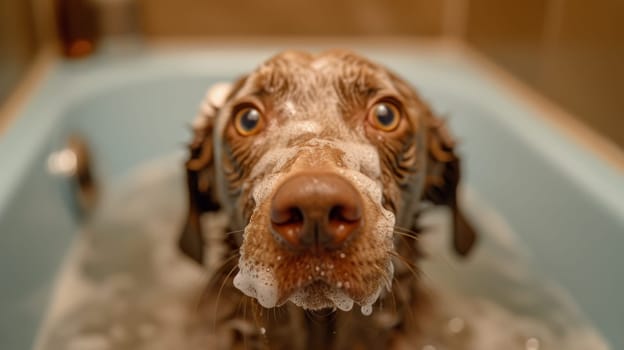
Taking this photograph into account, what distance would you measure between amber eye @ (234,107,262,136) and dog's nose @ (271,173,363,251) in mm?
319

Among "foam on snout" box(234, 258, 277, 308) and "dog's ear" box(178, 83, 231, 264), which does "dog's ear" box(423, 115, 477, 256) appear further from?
"foam on snout" box(234, 258, 277, 308)

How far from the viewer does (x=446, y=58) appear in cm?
274

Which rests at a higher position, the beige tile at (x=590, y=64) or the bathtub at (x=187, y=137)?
the beige tile at (x=590, y=64)

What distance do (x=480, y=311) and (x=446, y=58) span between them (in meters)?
1.29

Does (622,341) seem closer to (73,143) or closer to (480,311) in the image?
(480,311)

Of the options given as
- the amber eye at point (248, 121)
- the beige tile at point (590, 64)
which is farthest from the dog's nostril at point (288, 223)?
the beige tile at point (590, 64)

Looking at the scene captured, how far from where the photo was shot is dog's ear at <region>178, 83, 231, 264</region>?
138cm

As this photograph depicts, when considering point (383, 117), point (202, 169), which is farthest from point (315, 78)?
point (202, 169)

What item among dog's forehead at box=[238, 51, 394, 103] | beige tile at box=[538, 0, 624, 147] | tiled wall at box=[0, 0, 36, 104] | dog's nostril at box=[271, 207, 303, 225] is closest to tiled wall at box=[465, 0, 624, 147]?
beige tile at box=[538, 0, 624, 147]

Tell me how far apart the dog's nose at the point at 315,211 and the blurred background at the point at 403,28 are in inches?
45.3

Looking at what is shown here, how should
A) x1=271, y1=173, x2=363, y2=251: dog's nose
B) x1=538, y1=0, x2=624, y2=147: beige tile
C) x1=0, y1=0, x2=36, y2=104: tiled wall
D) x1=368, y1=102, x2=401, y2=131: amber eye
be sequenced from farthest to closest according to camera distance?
1. x1=0, y1=0, x2=36, y2=104: tiled wall
2. x1=538, y1=0, x2=624, y2=147: beige tile
3. x1=368, y1=102, x2=401, y2=131: amber eye
4. x1=271, y1=173, x2=363, y2=251: dog's nose

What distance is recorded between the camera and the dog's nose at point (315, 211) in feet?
2.79

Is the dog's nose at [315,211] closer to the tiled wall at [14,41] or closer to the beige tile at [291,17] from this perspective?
the tiled wall at [14,41]

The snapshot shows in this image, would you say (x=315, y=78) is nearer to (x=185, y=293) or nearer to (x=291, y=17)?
(x=185, y=293)
